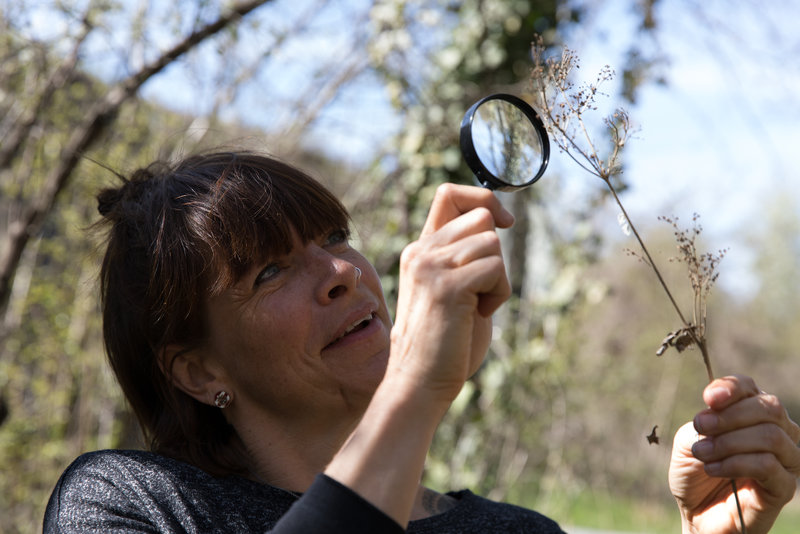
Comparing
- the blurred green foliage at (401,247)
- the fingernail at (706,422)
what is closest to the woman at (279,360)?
the fingernail at (706,422)

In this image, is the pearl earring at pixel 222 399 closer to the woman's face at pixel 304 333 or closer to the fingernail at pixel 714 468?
the woman's face at pixel 304 333

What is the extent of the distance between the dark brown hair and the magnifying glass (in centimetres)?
56

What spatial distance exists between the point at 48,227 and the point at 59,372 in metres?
0.90

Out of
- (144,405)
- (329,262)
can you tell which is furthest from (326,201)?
(144,405)

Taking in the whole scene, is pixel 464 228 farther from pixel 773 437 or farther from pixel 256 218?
pixel 256 218

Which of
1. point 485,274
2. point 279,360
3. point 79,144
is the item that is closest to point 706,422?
point 485,274

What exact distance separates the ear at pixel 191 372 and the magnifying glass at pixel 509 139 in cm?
87

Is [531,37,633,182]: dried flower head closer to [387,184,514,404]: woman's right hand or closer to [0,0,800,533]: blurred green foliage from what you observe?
[387,184,514,404]: woman's right hand

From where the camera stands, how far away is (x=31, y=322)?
14.8 feet

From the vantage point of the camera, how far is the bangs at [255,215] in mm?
1752

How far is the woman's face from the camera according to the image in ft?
5.56

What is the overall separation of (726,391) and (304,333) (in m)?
0.86

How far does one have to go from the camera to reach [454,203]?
1271 mm

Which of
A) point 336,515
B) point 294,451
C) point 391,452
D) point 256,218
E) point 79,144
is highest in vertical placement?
point 79,144
